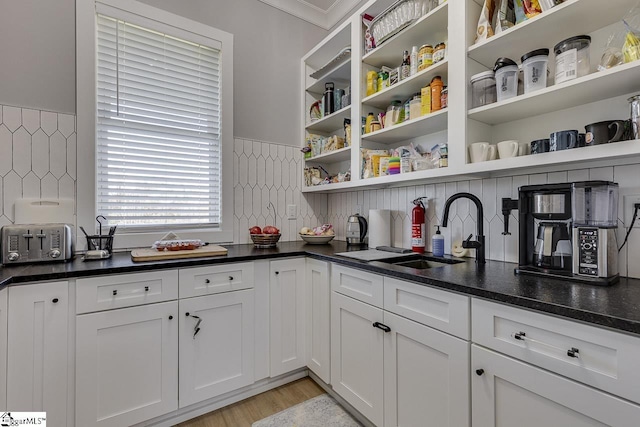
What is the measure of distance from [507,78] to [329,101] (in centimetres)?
137

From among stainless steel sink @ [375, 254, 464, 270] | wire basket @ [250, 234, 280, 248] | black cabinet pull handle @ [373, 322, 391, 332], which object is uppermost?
wire basket @ [250, 234, 280, 248]

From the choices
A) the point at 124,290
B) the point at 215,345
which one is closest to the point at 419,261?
the point at 215,345

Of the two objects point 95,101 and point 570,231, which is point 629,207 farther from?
point 95,101

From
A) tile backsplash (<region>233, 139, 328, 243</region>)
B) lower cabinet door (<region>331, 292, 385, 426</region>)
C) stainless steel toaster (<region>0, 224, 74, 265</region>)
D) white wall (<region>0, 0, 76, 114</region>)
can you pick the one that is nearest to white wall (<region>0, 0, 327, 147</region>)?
white wall (<region>0, 0, 76, 114</region>)

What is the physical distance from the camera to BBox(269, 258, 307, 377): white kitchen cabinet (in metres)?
1.94

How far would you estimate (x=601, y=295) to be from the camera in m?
0.95

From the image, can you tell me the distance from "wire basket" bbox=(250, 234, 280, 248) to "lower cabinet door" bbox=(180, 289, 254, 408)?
0.45 meters

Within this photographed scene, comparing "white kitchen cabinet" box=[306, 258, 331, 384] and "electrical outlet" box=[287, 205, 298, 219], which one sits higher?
"electrical outlet" box=[287, 205, 298, 219]

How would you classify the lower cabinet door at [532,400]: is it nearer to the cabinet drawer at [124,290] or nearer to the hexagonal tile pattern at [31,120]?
the cabinet drawer at [124,290]

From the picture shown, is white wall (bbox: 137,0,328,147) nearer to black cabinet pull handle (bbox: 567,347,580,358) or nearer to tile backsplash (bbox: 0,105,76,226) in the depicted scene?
tile backsplash (bbox: 0,105,76,226)

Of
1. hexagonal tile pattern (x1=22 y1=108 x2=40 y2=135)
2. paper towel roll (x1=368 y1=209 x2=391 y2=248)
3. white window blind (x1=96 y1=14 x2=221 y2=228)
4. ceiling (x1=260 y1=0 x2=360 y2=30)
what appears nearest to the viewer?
hexagonal tile pattern (x1=22 y1=108 x2=40 y2=135)

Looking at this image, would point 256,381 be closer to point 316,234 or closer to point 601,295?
point 316,234

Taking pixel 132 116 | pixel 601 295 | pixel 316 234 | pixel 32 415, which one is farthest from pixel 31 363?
pixel 601 295

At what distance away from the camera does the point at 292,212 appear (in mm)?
2654
